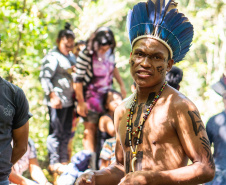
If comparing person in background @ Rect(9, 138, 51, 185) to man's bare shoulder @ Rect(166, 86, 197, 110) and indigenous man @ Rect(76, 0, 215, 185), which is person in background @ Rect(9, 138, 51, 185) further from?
man's bare shoulder @ Rect(166, 86, 197, 110)

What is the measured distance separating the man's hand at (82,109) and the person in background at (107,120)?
0.30 metres

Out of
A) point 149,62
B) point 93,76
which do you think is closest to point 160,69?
point 149,62

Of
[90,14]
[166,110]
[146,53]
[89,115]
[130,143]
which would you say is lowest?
[89,115]

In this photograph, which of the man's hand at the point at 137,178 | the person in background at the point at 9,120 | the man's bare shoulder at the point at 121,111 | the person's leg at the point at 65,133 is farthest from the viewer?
the person's leg at the point at 65,133

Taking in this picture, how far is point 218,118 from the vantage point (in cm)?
427

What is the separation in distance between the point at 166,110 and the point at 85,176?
0.66 metres

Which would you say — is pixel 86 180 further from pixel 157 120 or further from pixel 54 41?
pixel 54 41

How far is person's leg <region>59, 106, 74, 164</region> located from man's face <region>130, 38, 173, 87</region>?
3915 mm

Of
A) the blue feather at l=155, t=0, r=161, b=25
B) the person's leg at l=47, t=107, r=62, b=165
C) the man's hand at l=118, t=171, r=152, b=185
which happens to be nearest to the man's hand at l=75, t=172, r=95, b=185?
the man's hand at l=118, t=171, r=152, b=185

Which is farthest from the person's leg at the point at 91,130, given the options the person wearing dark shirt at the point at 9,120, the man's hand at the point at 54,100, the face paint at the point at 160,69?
the face paint at the point at 160,69

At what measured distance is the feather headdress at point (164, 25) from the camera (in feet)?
7.91

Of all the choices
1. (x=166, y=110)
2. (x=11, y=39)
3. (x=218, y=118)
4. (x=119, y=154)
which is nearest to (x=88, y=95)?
(x=11, y=39)

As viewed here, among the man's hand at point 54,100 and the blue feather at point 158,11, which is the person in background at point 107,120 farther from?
the blue feather at point 158,11

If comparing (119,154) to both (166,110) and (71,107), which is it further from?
(71,107)
